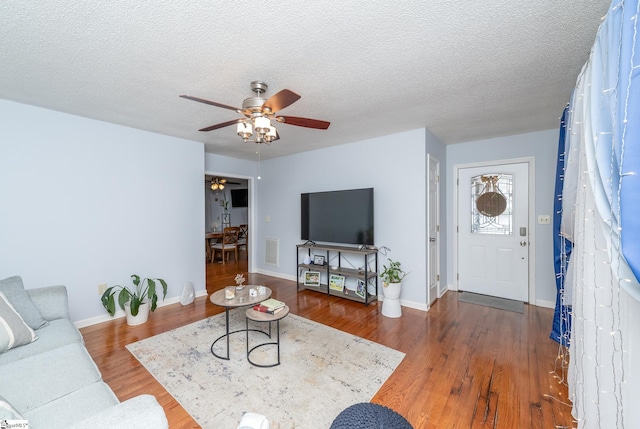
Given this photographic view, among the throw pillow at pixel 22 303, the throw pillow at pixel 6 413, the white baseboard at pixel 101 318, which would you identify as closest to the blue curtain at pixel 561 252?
the throw pillow at pixel 6 413

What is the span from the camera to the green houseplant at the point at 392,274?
3330mm

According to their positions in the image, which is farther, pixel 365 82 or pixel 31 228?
pixel 31 228

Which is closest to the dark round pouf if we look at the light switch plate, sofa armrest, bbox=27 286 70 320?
sofa armrest, bbox=27 286 70 320

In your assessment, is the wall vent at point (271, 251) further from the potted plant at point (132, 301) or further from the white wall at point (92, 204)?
the potted plant at point (132, 301)

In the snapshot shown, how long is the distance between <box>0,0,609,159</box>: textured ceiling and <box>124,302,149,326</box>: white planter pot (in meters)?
2.21

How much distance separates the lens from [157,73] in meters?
2.01

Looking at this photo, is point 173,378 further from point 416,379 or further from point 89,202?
point 89,202

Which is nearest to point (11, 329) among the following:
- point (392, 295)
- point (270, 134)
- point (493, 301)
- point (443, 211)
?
point (270, 134)

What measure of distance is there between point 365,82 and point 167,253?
3.40 metres

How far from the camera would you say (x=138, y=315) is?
3066 millimetres

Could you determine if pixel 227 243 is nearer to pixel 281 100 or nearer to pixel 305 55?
pixel 281 100

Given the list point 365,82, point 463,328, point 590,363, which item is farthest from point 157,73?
point 463,328

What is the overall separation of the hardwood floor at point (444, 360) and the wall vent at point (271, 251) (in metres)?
1.47

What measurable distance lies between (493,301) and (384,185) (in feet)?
7.48
